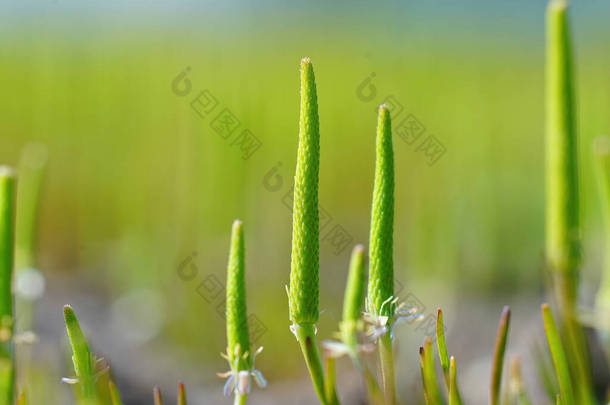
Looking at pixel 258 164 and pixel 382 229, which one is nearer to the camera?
pixel 382 229

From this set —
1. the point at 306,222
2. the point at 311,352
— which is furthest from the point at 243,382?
the point at 306,222

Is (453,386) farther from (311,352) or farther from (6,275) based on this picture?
(6,275)

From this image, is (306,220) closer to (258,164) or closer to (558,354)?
(558,354)

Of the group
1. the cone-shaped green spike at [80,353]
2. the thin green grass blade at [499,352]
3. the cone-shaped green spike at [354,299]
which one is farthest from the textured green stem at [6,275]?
the thin green grass blade at [499,352]

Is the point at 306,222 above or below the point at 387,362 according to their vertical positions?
above

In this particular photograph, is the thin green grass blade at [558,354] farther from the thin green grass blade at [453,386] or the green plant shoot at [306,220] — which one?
the green plant shoot at [306,220]

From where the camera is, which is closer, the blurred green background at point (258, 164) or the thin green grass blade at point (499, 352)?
the thin green grass blade at point (499, 352)

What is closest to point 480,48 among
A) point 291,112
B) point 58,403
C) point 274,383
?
point 291,112

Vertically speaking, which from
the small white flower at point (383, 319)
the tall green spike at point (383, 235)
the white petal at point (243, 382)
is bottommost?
the white petal at point (243, 382)
